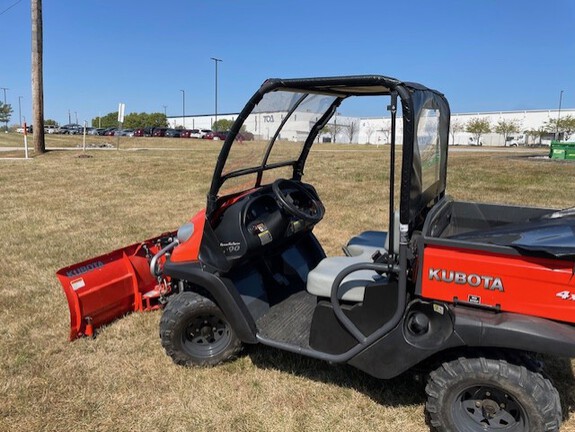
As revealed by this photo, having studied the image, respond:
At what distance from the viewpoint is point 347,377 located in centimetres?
300

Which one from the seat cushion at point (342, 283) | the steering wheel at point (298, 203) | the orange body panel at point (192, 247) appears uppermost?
the steering wheel at point (298, 203)

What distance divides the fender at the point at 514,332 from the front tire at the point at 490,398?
0.15 m

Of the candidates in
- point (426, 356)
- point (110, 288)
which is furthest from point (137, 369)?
point (426, 356)

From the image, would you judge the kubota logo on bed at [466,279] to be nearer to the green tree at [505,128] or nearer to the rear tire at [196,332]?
the rear tire at [196,332]

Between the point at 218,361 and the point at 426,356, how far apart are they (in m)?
1.41

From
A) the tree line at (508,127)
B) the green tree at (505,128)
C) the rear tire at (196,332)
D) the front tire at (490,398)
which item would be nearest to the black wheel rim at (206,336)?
the rear tire at (196,332)

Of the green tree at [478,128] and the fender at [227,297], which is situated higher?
the green tree at [478,128]

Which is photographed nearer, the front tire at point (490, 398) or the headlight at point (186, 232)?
the front tire at point (490, 398)

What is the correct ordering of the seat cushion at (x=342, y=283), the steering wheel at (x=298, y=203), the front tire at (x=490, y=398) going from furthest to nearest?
1. the steering wheel at (x=298, y=203)
2. the seat cushion at (x=342, y=283)
3. the front tire at (x=490, y=398)

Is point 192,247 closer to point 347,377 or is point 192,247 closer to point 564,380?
point 347,377

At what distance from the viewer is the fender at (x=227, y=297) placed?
2814mm

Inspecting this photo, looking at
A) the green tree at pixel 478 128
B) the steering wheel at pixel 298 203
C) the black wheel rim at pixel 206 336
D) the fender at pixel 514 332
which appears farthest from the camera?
the green tree at pixel 478 128

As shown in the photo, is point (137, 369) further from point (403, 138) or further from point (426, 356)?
point (403, 138)

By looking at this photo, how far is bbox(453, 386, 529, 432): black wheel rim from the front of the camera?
7.37 ft
